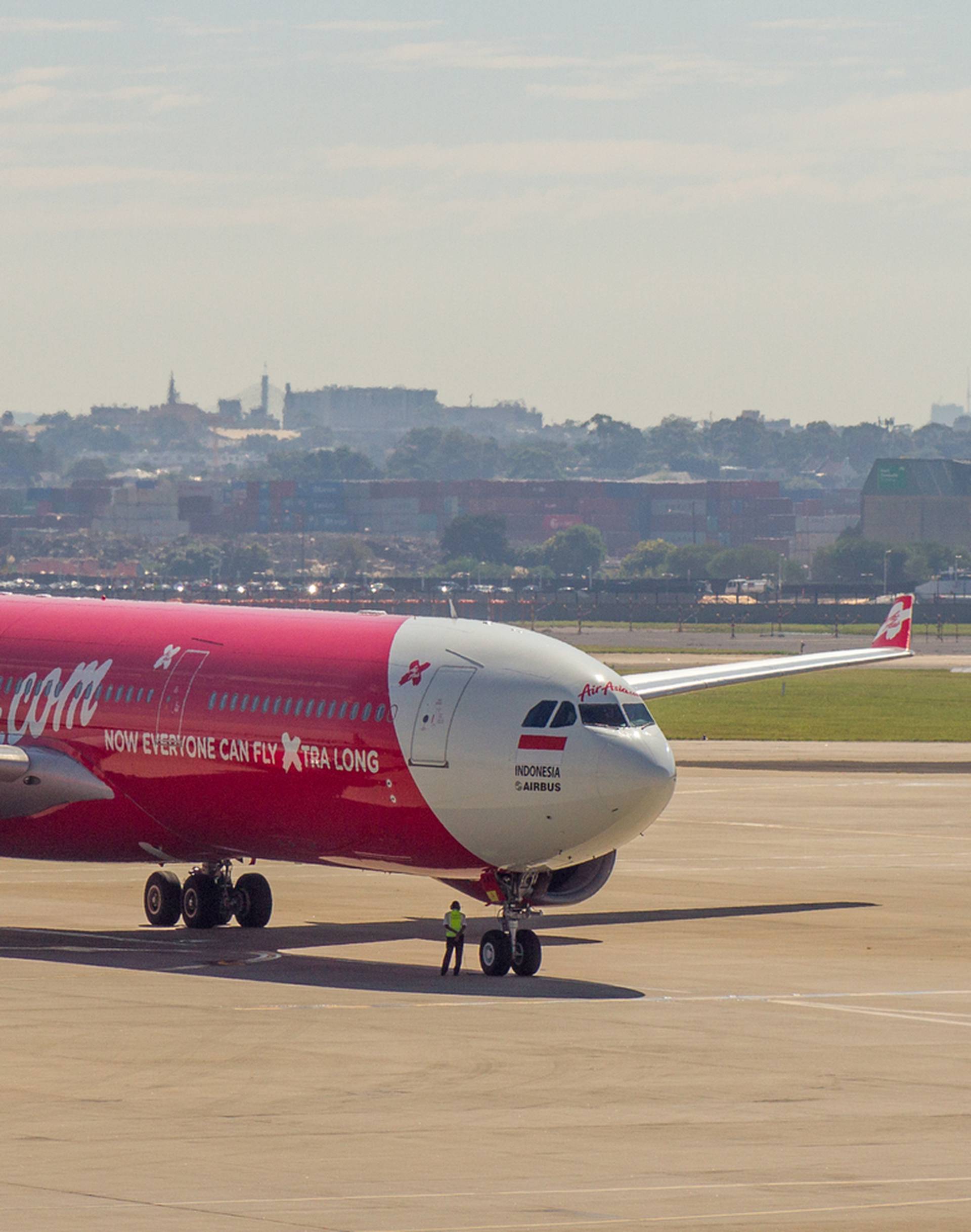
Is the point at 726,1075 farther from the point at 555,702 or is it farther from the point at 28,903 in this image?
the point at 28,903

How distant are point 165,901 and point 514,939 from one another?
357 inches

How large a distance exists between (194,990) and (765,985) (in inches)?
374

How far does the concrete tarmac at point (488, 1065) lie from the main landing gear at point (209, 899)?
688mm

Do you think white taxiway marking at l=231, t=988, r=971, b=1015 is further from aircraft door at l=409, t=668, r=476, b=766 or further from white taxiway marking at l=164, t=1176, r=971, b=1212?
white taxiway marking at l=164, t=1176, r=971, b=1212

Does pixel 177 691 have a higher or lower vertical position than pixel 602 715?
lower

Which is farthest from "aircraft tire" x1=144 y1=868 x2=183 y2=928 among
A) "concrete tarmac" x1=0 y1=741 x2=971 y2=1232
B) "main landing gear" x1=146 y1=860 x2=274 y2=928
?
"concrete tarmac" x1=0 y1=741 x2=971 y2=1232

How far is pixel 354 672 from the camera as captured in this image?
4359 centimetres

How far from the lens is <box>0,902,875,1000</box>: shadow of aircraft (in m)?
39.7

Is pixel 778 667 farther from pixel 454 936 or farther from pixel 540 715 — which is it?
pixel 454 936

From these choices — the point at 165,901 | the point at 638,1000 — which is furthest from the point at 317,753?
the point at 638,1000

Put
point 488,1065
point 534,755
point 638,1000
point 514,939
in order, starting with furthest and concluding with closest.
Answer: point 514,939, point 534,755, point 638,1000, point 488,1065

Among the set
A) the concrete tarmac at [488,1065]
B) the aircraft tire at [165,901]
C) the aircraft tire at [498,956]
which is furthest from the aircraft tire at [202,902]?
the aircraft tire at [498,956]

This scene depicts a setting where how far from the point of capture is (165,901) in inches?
1864

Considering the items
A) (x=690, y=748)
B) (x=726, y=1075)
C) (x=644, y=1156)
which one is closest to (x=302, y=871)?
(x=726, y=1075)
